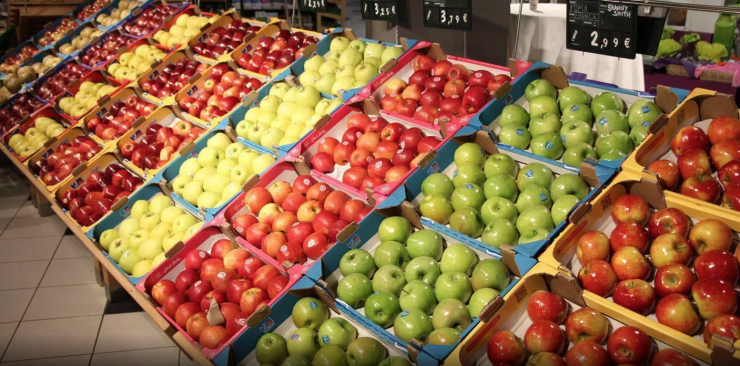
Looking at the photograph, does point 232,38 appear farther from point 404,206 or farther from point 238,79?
point 404,206

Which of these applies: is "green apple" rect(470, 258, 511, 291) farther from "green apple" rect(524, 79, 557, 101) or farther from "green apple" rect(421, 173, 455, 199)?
"green apple" rect(524, 79, 557, 101)

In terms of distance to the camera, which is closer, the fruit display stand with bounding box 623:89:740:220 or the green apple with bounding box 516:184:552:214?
the fruit display stand with bounding box 623:89:740:220

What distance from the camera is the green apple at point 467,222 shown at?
226 cm

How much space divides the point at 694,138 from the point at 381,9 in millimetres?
2140

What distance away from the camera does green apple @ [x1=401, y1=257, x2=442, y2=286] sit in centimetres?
217

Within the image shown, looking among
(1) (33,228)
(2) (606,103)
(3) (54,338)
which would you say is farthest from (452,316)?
(1) (33,228)

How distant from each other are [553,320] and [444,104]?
142 cm

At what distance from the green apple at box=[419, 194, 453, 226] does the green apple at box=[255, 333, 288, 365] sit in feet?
2.63

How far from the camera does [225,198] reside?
320cm

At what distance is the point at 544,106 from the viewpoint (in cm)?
261

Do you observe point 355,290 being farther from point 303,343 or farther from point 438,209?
point 438,209

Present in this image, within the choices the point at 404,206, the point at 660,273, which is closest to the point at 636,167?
the point at 660,273

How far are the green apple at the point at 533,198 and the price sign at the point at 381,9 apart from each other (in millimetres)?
1771

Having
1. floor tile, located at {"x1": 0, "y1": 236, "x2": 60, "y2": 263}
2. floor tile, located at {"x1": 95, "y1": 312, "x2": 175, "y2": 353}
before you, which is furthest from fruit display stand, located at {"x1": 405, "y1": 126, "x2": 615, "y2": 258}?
floor tile, located at {"x1": 0, "y1": 236, "x2": 60, "y2": 263}
